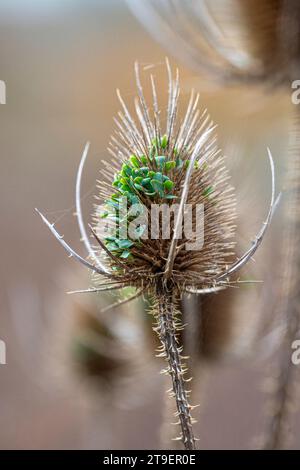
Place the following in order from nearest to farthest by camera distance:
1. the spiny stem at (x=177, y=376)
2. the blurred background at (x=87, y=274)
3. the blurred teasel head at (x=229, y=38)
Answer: the spiny stem at (x=177, y=376), the blurred teasel head at (x=229, y=38), the blurred background at (x=87, y=274)

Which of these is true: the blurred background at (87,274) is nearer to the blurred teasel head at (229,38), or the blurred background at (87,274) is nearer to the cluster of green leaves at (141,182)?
the blurred teasel head at (229,38)

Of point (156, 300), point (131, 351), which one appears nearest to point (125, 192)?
point (156, 300)

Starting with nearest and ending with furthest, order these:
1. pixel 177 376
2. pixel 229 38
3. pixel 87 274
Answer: pixel 177 376, pixel 229 38, pixel 87 274

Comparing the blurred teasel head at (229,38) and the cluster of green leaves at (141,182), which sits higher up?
the blurred teasel head at (229,38)

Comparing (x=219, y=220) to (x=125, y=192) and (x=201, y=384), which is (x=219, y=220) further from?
(x=201, y=384)

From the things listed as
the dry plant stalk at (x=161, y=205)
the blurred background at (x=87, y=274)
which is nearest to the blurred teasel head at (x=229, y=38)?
the blurred background at (x=87, y=274)

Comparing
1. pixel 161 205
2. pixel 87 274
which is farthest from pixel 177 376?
pixel 87 274

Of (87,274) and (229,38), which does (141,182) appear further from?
(87,274)

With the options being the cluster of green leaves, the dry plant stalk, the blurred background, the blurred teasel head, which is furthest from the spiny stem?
the blurred teasel head
